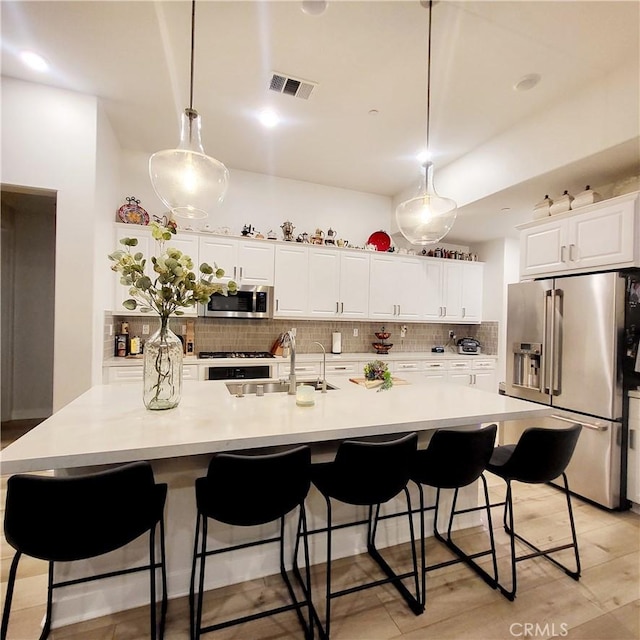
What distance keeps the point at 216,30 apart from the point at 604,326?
11.2 feet

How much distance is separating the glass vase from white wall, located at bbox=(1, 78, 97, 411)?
1571 millimetres

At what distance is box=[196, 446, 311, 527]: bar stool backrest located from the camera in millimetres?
1294

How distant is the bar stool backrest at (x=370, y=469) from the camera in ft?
4.81

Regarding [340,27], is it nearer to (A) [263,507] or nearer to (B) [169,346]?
(B) [169,346]

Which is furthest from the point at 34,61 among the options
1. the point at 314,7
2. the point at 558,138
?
the point at 558,138

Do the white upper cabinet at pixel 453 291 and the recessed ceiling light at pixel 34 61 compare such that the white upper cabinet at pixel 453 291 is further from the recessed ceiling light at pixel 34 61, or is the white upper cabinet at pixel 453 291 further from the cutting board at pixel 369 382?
the recessed ceiling light at pixel 34 61

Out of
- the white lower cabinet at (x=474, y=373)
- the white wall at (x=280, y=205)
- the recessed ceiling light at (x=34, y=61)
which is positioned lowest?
the white lower cabinet at (x=474, y=373)

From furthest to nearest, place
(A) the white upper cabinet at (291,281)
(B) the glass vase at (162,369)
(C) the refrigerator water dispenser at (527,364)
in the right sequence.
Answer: (A) the white upper cabinet at (291,281) → (C) the refrigerator water dispenser at (527,364) → (B) the glass vase at (162,369)

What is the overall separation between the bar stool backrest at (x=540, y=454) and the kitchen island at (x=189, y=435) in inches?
5.0

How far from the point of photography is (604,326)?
2615 mm

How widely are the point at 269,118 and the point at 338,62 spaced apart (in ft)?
2.94

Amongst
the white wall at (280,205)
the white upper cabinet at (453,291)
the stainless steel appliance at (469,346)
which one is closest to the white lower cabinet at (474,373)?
the stainless steel appliance at (469,346)

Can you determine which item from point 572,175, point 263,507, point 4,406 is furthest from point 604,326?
point 4,406

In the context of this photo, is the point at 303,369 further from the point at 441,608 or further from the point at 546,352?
the point at 441,608
